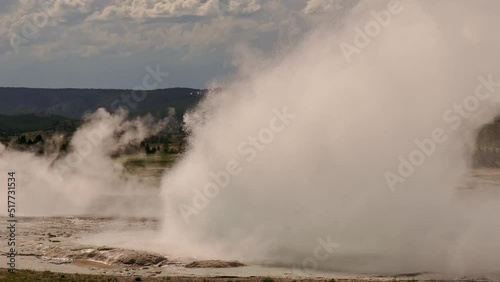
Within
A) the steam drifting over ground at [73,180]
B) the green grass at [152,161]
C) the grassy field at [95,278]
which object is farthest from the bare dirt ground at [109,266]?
the green grass at [152,161]

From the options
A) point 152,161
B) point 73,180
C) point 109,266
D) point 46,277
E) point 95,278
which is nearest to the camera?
point 46,277

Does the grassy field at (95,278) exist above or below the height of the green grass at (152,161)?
below

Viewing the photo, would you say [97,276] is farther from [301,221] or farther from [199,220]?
[301,221]

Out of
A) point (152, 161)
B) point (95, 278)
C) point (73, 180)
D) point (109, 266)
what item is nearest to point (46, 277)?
point (95, 278)

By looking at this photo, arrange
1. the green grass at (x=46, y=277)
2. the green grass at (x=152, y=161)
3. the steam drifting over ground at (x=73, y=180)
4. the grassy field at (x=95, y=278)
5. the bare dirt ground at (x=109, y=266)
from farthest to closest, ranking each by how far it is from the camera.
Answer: the green grass at (x=152, y=161)
the steam drifting over ground at (x=73, y=180)
the bare dirt ground at (x=109, y=266)
the grassy field at (x=95, y=278)
the green grass at (x=46, y=277)

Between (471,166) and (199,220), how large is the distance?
56908mm

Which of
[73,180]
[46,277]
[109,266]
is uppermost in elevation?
[73,180]

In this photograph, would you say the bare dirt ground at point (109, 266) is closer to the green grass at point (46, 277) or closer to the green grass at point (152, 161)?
the green grass at point (46, 277)

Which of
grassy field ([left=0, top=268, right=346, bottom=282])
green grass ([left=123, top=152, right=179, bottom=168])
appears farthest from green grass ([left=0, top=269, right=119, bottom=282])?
green grass ([left=123, top=152, right=179, bottom=168])

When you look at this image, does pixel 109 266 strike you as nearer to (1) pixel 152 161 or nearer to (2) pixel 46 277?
(2) pixel 46 277

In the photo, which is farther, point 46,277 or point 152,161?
point 152,161

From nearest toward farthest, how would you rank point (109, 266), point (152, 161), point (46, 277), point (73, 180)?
1. point (46, 277)
2. point (109, 266)
3. point (73, 180)
4. point (152, 161)

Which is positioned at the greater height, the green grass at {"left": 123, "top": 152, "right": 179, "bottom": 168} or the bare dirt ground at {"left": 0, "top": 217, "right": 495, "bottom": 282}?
the green grass at {"left": 123, "top": 152, "right": 179, "bottom": 168}

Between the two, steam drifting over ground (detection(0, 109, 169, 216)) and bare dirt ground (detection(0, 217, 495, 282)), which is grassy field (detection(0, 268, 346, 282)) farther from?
steam drifting over ground (detection(0, 109, 169, 216))
